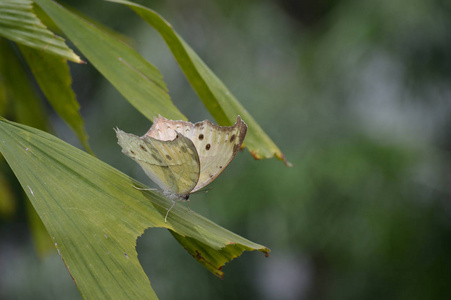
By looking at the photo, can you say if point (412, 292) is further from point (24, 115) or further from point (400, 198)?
point (24, 115)

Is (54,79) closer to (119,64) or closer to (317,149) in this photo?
(119,64)

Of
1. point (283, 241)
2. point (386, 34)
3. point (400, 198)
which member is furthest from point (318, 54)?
point (283, 241)

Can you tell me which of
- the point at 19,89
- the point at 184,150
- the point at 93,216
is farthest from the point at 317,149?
the point at 93,216

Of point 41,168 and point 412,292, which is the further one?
point 412,292

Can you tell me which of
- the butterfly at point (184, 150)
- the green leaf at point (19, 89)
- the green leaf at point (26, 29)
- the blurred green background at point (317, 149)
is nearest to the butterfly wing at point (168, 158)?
the butterfly at point (184, 150)

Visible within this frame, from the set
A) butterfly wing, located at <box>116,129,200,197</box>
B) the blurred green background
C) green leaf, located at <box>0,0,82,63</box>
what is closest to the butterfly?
butterfly wing, located at <box>116,129,200,197</box>
